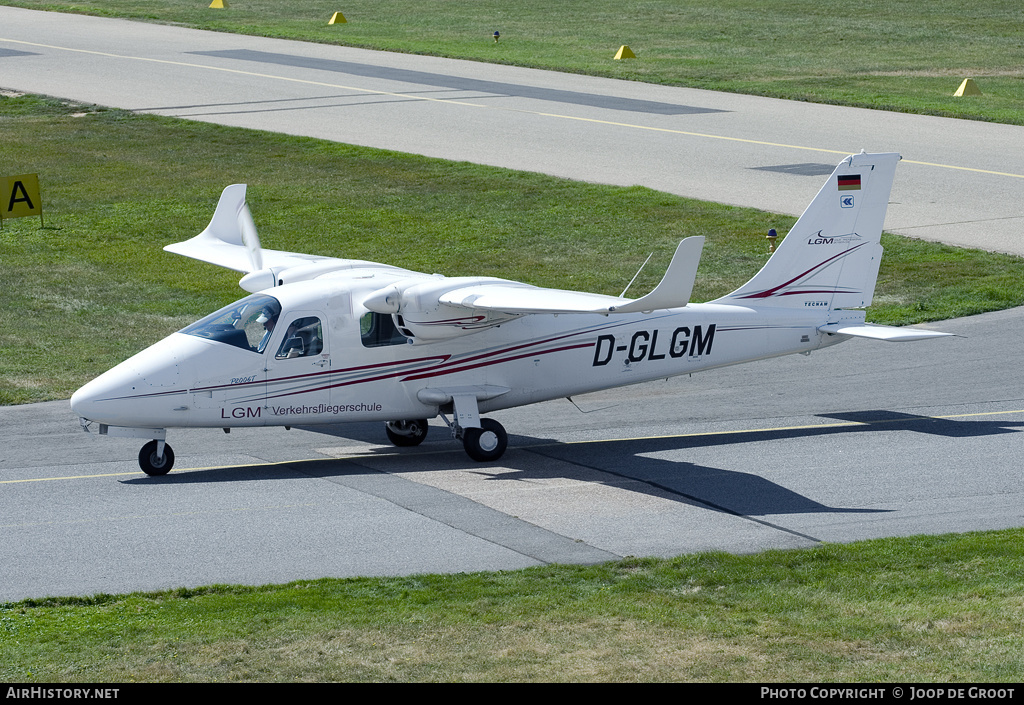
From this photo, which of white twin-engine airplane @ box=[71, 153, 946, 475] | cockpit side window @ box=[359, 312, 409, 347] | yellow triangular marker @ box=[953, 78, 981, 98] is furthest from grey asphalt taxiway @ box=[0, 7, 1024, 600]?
yellow triangular marker @ box=[953, 78, 981, 98]

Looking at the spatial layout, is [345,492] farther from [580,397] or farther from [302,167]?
[302,167]

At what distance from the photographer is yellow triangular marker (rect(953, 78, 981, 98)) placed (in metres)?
48.9

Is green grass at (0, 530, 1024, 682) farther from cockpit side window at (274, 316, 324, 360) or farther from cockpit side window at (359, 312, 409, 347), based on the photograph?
cockpit side window at (359, 312, 409, 347)

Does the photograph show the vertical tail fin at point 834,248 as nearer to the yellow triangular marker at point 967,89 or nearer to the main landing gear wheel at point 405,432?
the main landing gear wheel at point 405,432

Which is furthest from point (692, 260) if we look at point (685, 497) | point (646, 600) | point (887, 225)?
point (887, 225)

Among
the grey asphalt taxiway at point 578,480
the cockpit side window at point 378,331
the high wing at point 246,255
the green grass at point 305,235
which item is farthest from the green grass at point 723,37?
the cockpit side window at point 378,331

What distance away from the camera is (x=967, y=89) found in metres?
49.1

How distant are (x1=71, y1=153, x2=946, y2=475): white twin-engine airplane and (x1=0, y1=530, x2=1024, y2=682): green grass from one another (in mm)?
3766

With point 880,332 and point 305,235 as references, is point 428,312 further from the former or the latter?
point 305,235

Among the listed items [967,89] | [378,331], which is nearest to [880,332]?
[378,331]

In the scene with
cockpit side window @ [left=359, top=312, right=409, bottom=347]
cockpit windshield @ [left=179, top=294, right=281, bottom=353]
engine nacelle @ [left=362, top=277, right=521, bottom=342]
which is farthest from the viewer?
cockpit side window @ [left=359, top=312, right=409, bottom=347]

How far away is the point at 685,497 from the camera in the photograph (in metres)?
17.2

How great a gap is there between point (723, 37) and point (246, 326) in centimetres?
4890

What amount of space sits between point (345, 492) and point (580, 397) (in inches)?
252
